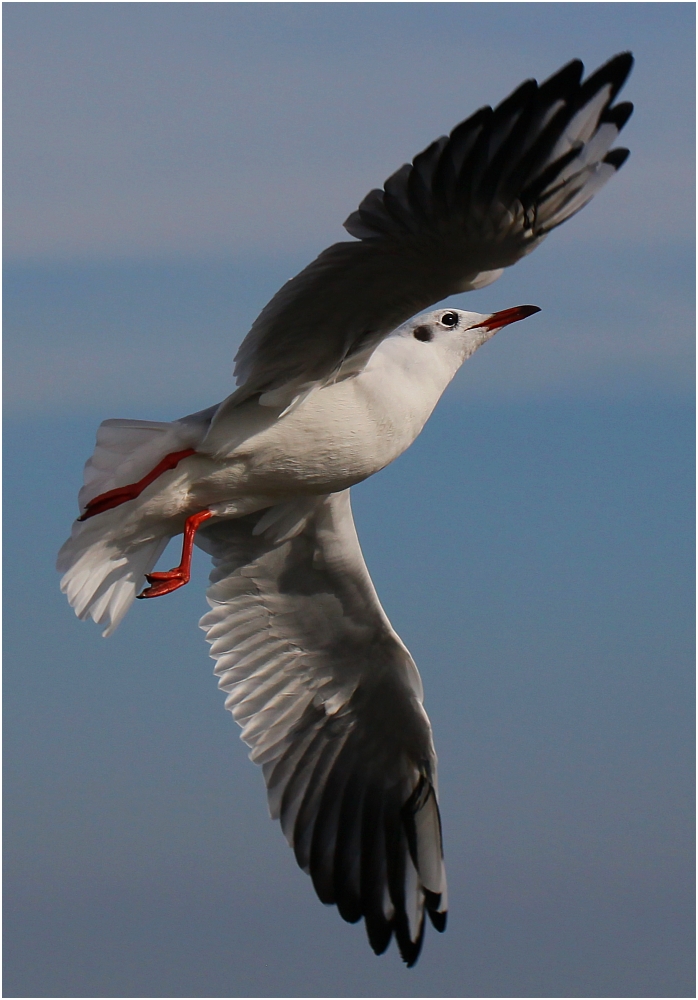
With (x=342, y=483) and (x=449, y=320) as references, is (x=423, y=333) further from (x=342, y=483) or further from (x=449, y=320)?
(x=342, y=483)

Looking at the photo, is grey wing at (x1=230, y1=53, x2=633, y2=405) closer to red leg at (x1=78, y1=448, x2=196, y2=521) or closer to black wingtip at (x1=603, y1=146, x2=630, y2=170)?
black wingtip at (x1=603, y1=146, x2=630, y2=170)

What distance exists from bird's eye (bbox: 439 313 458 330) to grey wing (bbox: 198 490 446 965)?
1361 millimetres

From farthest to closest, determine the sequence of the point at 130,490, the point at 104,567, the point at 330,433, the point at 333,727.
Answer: the point at 333,727, the point at 104,567, the point at 130,490, the point at 330,433

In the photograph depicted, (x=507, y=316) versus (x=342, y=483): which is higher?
(x=507, y=316)

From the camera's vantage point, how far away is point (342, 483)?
6016mm

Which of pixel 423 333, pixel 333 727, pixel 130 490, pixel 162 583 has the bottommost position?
pixel 333 727

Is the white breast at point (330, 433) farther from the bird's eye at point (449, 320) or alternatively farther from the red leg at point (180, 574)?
the bird's eye at point (449, 320)

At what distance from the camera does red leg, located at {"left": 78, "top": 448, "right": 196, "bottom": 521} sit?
596cm

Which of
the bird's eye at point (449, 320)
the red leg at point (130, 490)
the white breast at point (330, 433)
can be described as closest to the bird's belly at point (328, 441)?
the white breast at point (330, 433)

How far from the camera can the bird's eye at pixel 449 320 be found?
6.44 meters

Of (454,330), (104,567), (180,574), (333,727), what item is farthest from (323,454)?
(333,727)

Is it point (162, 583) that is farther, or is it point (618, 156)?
point (162, 583)

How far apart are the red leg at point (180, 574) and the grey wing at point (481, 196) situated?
48.9 inches

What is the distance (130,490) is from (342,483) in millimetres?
844
